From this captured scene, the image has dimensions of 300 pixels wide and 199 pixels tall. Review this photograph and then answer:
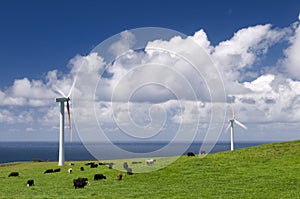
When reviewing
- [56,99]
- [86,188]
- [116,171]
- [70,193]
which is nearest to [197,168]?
[116,171]

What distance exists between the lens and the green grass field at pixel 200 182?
27438 mm

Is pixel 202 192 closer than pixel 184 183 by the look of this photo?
Yes

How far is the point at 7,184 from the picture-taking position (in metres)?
38.0

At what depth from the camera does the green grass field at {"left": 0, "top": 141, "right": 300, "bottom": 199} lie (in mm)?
27438

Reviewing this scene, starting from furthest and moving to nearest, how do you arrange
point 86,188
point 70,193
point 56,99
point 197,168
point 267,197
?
point 56,99 → point 197,168 → point 86,188 → point 70,193 → point 267,197

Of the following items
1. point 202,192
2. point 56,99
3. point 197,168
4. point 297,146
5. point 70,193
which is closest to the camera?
point 202,192

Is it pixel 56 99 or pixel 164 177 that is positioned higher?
pixel 56 99

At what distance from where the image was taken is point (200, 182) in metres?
33.8

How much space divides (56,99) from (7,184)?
3057 cm

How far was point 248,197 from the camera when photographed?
2505cm

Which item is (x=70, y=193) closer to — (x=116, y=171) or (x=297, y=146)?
(x=116, y=171)

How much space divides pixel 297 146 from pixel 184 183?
27.0 metres

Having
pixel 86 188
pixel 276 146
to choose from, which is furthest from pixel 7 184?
pixel 276 146

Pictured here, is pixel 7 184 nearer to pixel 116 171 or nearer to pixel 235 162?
pixel 116 171
